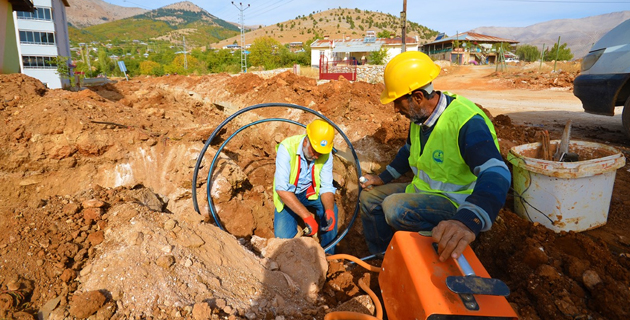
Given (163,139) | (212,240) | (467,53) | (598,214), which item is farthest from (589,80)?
(467,53)

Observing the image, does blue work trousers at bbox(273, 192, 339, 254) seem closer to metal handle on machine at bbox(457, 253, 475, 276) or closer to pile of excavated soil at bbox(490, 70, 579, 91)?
metal handle on machine at bbox(457, 253, 475, 276)

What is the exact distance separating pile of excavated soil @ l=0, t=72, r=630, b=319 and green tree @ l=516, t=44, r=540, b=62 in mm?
45271

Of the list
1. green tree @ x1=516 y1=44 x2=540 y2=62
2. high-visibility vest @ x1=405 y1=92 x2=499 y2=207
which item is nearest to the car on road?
high-visibility vest @ x1=405 y1=92 x2=499 y2=207

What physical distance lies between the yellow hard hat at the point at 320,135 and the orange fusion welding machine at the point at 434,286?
60.9 inches

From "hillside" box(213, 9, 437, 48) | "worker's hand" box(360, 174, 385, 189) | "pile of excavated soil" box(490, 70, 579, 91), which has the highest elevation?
"hillside" box(213, 9, 437, 48)

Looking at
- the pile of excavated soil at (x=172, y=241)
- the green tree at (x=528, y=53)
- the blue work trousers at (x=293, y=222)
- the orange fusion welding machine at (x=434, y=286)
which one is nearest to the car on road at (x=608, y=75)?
→ the pile of excavated soil at (x=172, y=241)

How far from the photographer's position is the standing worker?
1.88 meters

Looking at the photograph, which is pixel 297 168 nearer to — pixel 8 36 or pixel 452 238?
pixel 452 238

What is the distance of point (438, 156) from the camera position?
2494 millimetres

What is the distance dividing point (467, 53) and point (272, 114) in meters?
39.0

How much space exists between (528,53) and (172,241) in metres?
51.3

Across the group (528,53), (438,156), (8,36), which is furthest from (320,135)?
(528,53)

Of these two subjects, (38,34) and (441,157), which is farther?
(38,34)

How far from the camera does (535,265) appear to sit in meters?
2.24
